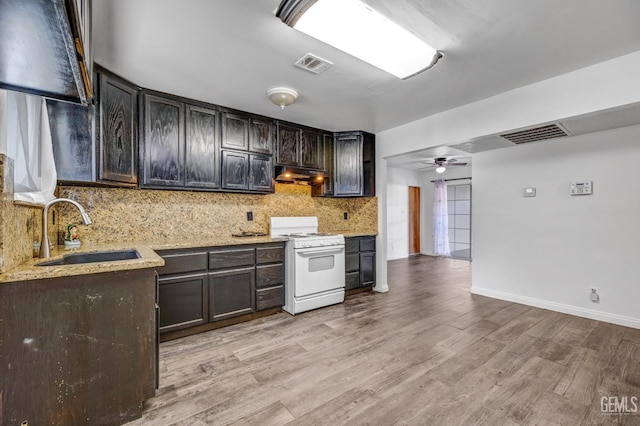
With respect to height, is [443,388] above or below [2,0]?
below

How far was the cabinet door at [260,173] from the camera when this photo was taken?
3.40 meters

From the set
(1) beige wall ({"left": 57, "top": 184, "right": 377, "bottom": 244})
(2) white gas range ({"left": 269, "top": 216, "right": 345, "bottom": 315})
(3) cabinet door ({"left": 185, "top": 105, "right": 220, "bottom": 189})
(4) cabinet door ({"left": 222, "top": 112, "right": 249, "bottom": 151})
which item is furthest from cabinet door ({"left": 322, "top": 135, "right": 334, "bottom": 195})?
(3) cabinet door ({"left": 185, "top": 105, "right": 220, "bottom": 189})

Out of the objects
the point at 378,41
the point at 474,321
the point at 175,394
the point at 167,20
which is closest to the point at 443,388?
the point at 474,321

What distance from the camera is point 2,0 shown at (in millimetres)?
815

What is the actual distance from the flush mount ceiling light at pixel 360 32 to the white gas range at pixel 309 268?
6.75 feet

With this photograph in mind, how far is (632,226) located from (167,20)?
15.4ft

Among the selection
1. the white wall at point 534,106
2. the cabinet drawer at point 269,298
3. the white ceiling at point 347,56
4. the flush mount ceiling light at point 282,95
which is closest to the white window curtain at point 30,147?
the white ceiling at point 347,56

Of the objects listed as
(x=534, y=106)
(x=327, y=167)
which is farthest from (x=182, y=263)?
(x=534, y=106)

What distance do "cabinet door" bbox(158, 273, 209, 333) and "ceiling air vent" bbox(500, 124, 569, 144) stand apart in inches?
148

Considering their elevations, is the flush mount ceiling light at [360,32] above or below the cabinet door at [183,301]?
above

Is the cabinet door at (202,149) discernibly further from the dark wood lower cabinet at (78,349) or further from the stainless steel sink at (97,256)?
the dark wood lower cabinet at (78,349)

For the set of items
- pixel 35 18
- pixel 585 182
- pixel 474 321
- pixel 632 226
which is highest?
pixel 35 18

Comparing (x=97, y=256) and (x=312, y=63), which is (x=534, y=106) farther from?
(x=97, y=256)

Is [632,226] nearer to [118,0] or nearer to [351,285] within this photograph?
[351,285]
